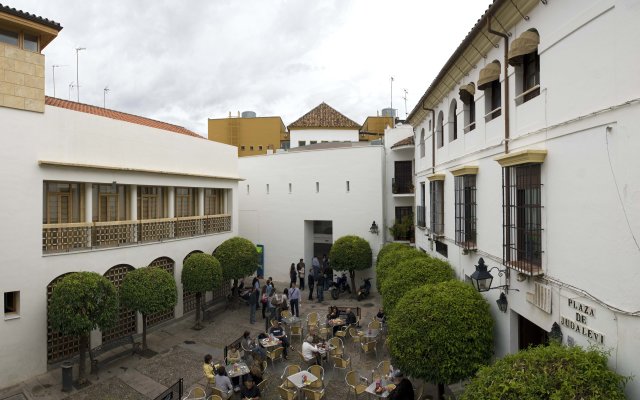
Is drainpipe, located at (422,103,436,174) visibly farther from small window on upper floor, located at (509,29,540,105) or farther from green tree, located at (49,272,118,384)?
green tree, located at (49,272,118,384)

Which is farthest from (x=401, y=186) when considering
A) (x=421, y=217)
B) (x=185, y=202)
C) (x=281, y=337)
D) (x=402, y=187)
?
(x=281, y=337)

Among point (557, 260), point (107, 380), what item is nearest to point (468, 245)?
point (557, 260)

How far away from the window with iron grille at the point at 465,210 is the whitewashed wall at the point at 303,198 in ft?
35.3

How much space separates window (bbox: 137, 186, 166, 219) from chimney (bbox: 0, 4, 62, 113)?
4.90 metres

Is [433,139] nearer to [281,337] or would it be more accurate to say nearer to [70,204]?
[281,337]

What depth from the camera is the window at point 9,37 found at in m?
11.2

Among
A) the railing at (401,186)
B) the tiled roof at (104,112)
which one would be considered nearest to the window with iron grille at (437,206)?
the railing at (401,186)

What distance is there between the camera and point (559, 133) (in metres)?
6.21

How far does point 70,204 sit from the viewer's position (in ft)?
42.8

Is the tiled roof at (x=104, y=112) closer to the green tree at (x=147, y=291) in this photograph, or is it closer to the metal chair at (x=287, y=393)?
the green tree at (x=147, y=291)

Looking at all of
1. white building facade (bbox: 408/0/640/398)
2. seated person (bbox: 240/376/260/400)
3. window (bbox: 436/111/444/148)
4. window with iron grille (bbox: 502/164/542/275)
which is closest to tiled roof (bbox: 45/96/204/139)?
seated person (bbox: 240/376/260/400)

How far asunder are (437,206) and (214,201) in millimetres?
11280

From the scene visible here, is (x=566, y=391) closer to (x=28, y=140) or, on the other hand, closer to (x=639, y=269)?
(x=639, y=269)

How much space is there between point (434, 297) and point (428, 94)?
27.1ft
